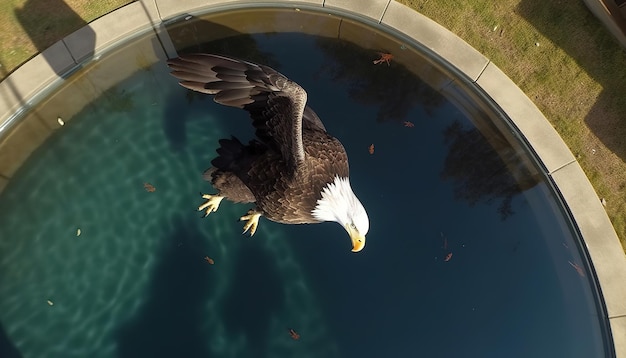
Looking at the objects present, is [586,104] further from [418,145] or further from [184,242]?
[184,242]

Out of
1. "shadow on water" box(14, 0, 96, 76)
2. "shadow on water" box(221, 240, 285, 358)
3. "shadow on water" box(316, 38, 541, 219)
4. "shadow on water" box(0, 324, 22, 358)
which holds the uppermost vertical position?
"shadow on water" box(14, 0, 96, 76)

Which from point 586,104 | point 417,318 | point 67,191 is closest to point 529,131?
point 586,104

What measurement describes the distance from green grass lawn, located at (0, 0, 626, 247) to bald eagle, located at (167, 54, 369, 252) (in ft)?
9.70

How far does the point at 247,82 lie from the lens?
416cm

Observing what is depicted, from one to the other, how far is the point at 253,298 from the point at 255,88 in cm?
295

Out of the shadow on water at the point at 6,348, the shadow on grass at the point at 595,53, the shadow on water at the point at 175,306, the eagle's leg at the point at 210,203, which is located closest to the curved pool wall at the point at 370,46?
the shadow on grass at the point at 595,53

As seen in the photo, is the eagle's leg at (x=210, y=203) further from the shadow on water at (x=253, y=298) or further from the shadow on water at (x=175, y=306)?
the shadow on water at (x=253, y=298)

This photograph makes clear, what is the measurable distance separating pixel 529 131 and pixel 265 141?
3.66 meters

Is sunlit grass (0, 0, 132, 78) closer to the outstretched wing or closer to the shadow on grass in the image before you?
the outstretched wing

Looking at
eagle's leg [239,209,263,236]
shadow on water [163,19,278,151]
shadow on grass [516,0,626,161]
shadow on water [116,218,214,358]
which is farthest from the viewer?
shadow on grass [516,0,626,161]

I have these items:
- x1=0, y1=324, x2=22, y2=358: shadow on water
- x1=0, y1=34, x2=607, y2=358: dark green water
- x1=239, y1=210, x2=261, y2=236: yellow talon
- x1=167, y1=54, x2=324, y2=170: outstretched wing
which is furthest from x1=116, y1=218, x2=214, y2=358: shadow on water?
x1=167, y1=54, x2=324, y2=170: outstretched wing

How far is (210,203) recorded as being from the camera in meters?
5.92

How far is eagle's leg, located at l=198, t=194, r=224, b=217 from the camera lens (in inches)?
233

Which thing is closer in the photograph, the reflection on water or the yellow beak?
the yellow beak
